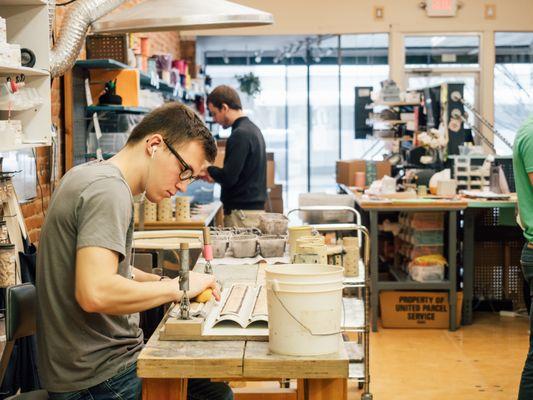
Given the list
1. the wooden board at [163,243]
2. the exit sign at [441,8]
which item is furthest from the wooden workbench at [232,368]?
the exit sign at [441,8]

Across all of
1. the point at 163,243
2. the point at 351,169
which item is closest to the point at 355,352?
the point at 163,243

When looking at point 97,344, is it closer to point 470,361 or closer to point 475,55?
point 470,361

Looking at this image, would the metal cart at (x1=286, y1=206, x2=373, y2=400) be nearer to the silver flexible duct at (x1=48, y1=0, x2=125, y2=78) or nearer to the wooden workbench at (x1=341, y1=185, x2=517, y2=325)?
the silver flexible duct at (x1=48, y1=0, x2=125, y2=78)

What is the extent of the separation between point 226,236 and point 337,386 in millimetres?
1904

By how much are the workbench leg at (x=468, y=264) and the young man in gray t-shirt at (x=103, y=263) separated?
14.2 ft

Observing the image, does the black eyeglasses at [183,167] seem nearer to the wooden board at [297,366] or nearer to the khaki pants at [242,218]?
the wooden board at [297,366]

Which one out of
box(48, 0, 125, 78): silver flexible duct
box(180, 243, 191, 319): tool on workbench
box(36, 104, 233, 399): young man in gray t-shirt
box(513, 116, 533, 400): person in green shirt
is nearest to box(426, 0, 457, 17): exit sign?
box(48, 0, 125, 78): silver flexible duct

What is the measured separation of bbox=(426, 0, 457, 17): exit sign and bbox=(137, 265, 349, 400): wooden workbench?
9.01 metres

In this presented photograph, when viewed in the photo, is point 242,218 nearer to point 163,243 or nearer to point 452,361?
point 163,243

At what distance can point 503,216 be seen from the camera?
21.6 feet

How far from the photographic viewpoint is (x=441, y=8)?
411 inches

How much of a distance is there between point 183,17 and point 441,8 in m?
7.46

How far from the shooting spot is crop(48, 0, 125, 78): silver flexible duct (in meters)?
4.44

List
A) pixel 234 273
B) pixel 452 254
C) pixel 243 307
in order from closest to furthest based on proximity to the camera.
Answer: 1. pixel 243 307
2. pixel 234 273
3. pixel 452 254
